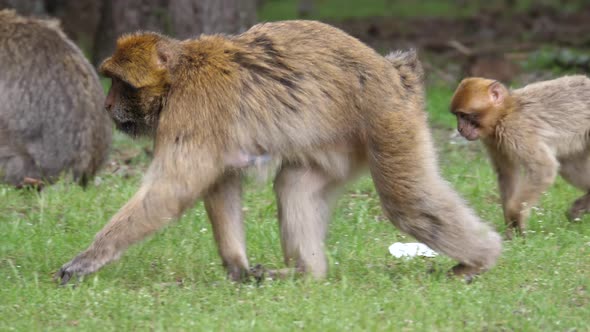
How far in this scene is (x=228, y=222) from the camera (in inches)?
231

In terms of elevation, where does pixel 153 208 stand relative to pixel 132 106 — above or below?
below

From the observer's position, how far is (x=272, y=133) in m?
5.58

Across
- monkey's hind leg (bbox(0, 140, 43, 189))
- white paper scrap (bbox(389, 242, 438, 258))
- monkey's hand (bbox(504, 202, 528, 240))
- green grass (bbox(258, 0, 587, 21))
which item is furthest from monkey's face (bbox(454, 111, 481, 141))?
green grass (bbox(258, 0, 587, 21))

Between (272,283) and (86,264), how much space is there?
945 millimetres

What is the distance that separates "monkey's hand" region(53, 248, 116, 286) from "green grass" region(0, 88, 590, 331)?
0.08 metres

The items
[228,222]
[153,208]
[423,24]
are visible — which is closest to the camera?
[153,208]

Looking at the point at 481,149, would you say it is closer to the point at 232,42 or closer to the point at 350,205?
the point at 350,205

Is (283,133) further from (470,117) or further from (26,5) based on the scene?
(26,5)

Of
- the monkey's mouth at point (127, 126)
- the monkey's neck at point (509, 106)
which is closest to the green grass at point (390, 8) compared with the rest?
the monkey's neck at point (509, 106)

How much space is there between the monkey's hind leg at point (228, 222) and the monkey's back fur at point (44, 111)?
3.03 meters

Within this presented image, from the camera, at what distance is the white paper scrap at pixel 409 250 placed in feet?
21.3

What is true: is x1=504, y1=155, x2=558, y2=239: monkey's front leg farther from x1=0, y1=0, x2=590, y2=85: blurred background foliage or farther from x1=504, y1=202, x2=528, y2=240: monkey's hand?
x1=0, y1=0, x2=590, y2=85: blurred background foliage

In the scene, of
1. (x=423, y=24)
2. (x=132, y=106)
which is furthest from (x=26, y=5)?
(x=132, y=106)

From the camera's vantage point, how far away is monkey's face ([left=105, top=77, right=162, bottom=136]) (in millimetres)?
5684
